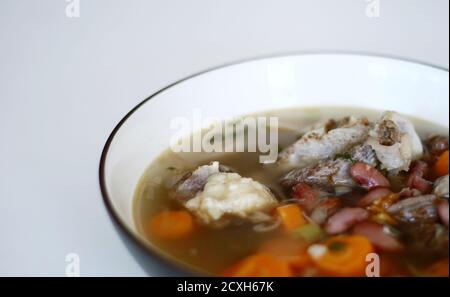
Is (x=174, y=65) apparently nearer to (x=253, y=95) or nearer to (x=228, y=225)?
(x=253, y=95)

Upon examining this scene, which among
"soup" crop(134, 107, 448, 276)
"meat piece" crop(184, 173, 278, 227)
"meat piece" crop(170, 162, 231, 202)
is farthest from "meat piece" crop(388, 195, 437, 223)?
"meat piece" crop(170, 162, 231, 202)

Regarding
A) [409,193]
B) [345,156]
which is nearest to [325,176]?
[345,156]

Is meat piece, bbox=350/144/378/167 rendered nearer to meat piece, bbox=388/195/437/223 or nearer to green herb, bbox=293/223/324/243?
meat piece, bbox=388/195/437/223

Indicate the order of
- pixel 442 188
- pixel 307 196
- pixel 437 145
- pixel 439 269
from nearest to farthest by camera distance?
pixel 439 269 < pixel 442 188 < pixel 307 196 < pixel 437 145

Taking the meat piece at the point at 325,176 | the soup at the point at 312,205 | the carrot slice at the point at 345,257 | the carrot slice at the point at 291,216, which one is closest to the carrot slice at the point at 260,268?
the soup at the point at 312,205

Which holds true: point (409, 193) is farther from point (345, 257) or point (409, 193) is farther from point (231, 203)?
point (231, 203)

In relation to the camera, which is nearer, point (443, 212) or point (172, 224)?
point (443, 212)

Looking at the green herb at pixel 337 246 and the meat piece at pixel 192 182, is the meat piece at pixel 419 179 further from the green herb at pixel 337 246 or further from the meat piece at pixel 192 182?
the meat piece at pixel 192 182
